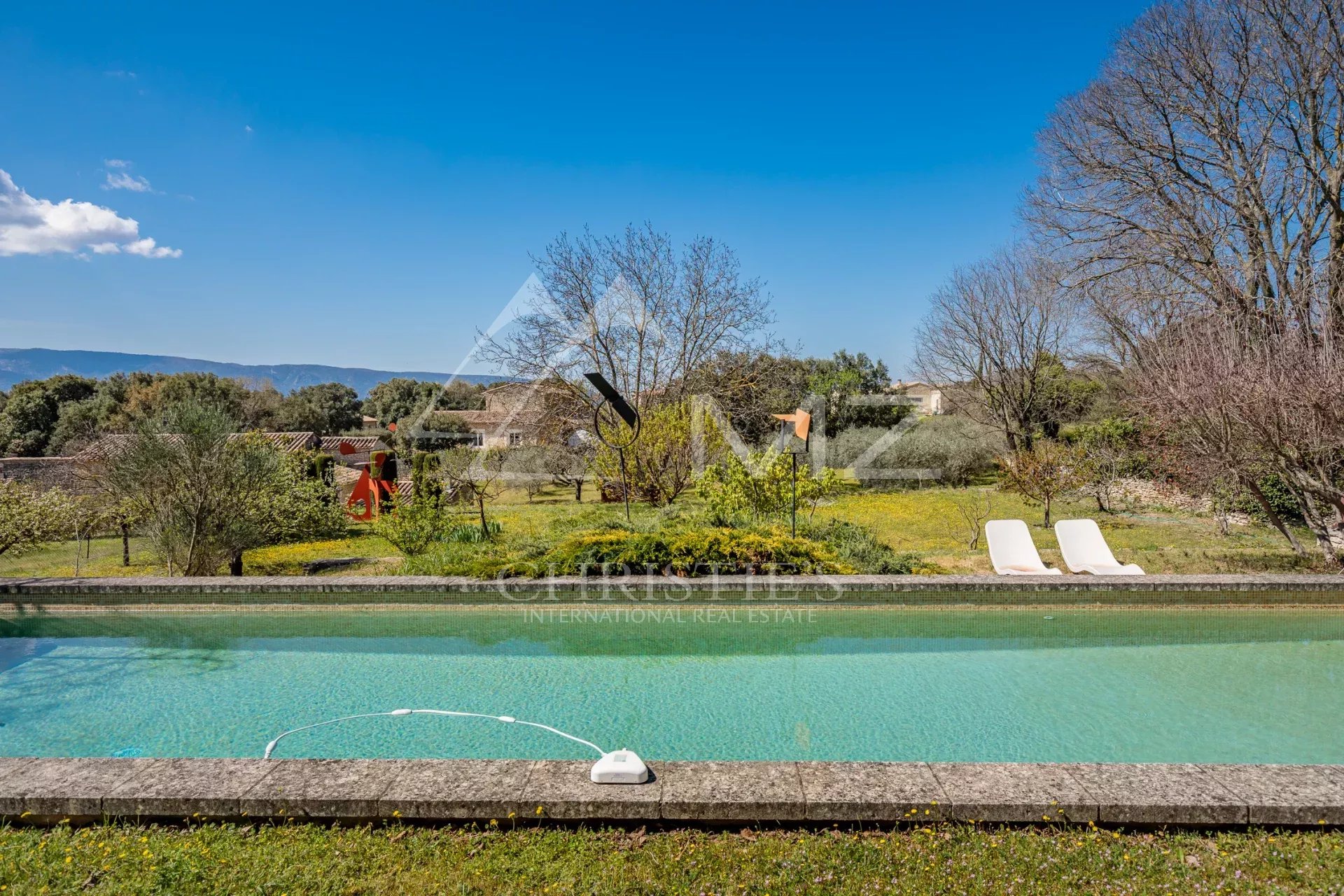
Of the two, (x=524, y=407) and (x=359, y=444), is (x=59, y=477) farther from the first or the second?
(x=359, y=444)

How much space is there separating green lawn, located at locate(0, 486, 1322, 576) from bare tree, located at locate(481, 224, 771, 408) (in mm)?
4045

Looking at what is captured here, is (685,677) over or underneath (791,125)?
underneath

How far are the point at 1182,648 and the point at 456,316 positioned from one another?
54.7 feet

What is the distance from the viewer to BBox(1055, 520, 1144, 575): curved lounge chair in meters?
7.27

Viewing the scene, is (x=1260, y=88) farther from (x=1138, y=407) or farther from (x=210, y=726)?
(x=210, y=726)

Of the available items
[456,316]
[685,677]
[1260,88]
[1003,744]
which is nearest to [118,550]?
[456,316]

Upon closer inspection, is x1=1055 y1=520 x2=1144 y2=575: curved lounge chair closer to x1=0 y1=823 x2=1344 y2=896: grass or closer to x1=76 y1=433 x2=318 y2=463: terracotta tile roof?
x1=0 y1=823 x2=1344 y2=896: grass

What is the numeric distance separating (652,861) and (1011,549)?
6.34 metres

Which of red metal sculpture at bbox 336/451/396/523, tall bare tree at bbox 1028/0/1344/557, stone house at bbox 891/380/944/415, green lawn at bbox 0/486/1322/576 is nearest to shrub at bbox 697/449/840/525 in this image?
green lawn at bbox 0/486/1322/576

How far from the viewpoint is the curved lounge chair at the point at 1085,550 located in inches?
286

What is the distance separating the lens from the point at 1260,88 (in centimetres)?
1003

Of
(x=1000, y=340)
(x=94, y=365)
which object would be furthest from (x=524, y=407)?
(x=94, y=365)

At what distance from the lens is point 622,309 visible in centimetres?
1706

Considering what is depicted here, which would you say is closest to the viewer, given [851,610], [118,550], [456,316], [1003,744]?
[1003,744]
